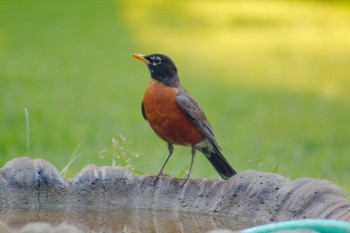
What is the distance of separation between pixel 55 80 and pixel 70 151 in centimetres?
281

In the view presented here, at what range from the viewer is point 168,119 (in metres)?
4.65

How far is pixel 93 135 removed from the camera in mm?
8859

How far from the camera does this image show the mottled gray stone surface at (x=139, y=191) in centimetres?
383

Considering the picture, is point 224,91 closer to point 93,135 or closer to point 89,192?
point 93,135

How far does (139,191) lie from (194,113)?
A: 79 cm

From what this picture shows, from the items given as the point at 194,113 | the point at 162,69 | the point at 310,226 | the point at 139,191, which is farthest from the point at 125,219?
the point at 162,69

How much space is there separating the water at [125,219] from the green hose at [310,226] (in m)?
0.69

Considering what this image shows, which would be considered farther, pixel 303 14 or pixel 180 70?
pixel 303 14

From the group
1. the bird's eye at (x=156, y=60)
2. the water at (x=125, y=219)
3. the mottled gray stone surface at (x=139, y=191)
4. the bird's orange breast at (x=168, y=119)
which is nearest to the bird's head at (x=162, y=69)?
the bird's eye at (x=156, y=60)

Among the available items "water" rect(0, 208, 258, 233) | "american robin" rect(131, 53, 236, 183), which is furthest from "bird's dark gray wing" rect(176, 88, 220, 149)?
"water" rect(0, 208, 258, 233)

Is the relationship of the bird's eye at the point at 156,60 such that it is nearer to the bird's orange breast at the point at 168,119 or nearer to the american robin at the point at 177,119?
the american robin at the point at 177,119

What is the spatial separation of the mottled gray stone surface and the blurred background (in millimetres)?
959

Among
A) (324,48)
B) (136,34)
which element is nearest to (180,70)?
(136,34)

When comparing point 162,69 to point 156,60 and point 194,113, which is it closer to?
point 156,60
